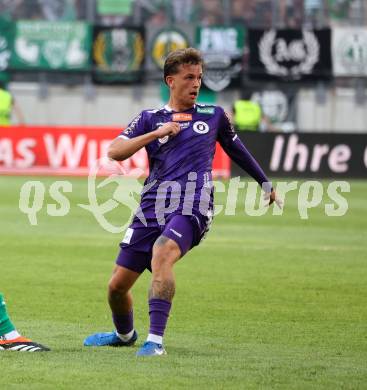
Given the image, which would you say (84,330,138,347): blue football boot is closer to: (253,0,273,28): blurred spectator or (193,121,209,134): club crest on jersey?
(193,121,209,134): club crest on jersey

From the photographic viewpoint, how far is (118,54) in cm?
3594

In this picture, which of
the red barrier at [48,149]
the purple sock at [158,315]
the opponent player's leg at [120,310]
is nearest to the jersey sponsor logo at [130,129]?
the opponent player's leg at [120,310]

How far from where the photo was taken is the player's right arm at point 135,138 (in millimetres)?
7734

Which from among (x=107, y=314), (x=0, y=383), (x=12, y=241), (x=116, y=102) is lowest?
(x=116, y=102)

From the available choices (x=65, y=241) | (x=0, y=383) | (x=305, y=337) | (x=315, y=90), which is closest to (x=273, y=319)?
(x=305, y=337)

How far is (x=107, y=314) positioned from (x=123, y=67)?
85.1 ft

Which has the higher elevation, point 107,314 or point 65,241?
point 107,314

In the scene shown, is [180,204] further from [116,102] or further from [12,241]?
[116,102]

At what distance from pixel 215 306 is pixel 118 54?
1011 inches

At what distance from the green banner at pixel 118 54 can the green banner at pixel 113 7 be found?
499 millimetres

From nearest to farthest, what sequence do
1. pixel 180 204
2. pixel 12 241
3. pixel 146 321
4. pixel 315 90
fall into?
pixel 180 204, pixel 146 321, pixel 12 241, pixel 315 90

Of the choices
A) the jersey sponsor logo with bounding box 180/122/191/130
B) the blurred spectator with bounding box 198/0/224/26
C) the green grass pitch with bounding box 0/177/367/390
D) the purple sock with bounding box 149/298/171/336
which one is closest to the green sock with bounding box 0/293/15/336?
the green grass pitch with bounding box 0/177/367/390

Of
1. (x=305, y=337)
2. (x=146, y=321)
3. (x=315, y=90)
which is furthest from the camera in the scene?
(x=315, y=90)

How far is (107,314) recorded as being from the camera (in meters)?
10.3
